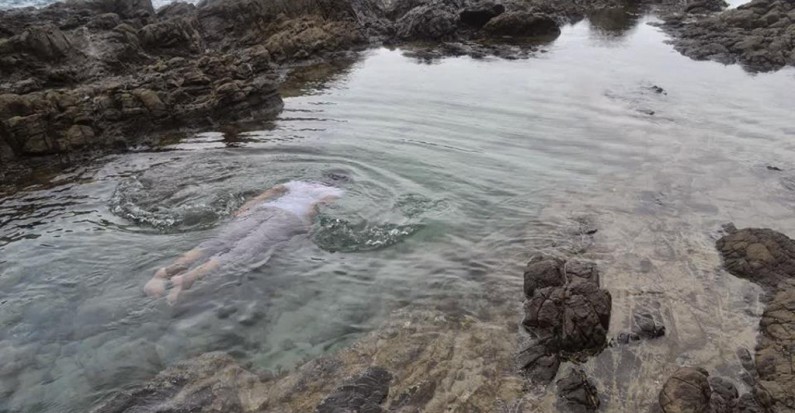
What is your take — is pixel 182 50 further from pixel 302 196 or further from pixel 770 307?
pixel 770 307

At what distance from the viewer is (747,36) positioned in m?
25.6

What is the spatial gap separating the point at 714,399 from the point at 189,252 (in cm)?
741

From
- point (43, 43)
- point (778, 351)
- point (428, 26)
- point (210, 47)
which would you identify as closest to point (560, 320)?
point (778, 351)

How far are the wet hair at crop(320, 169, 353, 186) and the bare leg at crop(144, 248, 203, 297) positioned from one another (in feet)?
12.1

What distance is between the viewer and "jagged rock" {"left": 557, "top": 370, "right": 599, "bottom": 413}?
5723 millimetres

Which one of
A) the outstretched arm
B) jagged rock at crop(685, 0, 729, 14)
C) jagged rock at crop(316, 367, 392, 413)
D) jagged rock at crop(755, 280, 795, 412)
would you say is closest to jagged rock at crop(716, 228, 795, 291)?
jagged rock at crop(755, 280, 795, 412)

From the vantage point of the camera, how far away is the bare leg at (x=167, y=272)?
769 cm

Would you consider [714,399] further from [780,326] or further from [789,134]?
[789,134]

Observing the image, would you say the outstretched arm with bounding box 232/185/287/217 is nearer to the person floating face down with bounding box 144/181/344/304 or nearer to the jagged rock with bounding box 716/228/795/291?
the person floating face down with bounding box 144/181/344/304

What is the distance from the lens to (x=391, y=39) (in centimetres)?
3072

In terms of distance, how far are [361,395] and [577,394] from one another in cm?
241

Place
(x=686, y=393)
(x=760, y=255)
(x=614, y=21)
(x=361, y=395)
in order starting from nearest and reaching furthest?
(x=686, y=393) < (x=361, y=395) < (x=760, y=255) < (x=614, y=21)

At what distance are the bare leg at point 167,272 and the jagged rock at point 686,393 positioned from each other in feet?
22.0

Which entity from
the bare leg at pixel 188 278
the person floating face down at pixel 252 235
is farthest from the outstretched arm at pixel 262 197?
the bare leg at pixel 188 278
